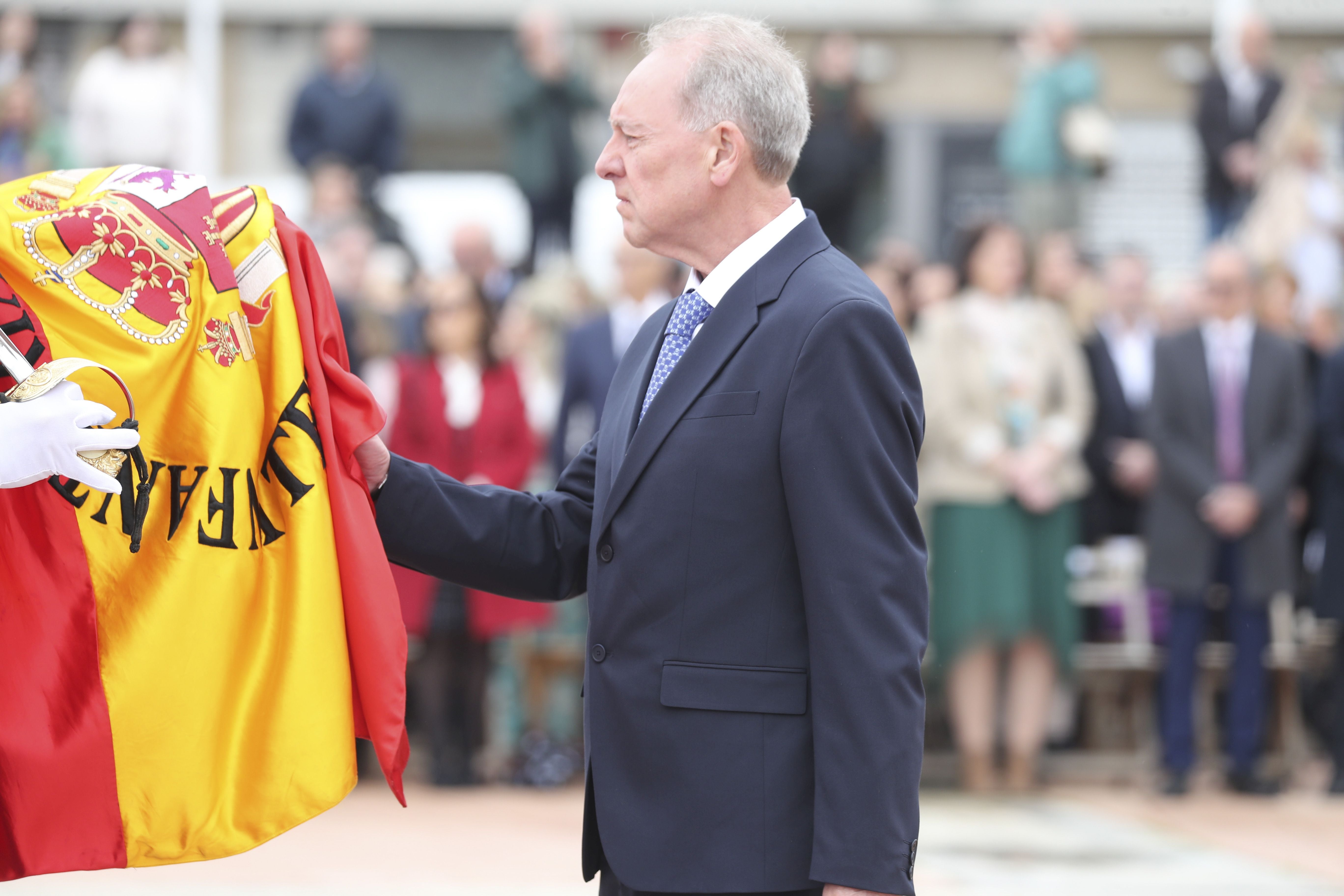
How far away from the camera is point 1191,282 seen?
9102mm

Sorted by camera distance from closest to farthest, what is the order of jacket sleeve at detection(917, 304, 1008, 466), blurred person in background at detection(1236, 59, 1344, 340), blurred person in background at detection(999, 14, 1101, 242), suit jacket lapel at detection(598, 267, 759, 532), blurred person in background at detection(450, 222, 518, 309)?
1. suit jacket lapel at detection(598, 267, 759, 532)
2. jacket sleeve at detection(917, 304, 1008, 466)
3. blurred person in background at detection(450, 222, 518, 309)
4. blurred person in background at detection(1236, 59, 1344, 340)
5. blurred person in background at detection(999, 14, 1101, 242)

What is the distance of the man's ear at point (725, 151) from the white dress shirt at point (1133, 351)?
586cm

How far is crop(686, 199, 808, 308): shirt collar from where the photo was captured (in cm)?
280

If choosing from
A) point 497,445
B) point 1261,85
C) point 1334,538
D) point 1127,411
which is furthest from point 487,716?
point 1261,85

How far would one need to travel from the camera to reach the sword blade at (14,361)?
253 centimetres

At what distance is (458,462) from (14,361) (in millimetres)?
4996

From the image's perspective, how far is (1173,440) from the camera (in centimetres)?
771

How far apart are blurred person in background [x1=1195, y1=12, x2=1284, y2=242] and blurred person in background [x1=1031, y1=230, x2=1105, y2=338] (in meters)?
2.60

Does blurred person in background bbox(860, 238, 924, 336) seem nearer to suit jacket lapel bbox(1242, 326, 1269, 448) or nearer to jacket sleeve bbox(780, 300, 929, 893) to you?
suit jacket lapel bbox(1242, 326, 1269, 448)

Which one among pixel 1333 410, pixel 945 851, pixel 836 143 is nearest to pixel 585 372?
pixel 945 851

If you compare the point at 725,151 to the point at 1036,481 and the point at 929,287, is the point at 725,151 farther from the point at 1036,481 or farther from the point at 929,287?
the point at 929,287

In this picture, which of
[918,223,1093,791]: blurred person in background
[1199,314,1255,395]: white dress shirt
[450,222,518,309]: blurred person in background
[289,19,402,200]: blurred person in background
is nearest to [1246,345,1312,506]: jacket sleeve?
[1199,314,1255,395]: white dress shirt

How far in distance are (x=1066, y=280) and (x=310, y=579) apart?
21.6ft

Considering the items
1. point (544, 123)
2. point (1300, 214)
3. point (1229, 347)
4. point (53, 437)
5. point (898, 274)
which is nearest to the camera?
point (53, 437)
